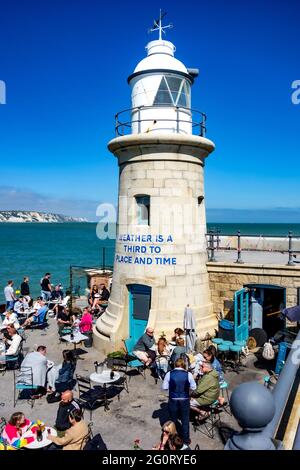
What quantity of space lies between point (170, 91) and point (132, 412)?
9220mm

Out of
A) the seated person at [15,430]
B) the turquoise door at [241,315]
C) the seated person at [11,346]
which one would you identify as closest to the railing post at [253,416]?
the seated person at [15,430]

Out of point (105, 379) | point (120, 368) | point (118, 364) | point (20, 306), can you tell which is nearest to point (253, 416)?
point (105, 379)

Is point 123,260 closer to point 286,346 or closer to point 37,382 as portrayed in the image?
point 37,382

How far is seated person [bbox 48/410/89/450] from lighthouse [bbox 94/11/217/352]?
19.0ft

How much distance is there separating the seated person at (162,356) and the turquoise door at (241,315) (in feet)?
8.45

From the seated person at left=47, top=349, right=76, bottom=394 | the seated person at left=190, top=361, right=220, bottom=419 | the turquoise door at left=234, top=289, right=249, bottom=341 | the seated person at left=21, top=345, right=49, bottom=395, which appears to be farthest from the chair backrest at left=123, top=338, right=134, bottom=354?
the seated person at left=190, top=361, right=220, bottom=419

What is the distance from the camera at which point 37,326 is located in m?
15.0

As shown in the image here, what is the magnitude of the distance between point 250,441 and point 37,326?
13.9 meters

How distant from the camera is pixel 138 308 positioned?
40.0ft

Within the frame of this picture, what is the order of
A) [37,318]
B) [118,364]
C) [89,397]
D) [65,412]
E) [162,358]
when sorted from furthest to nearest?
[37,318] → [162,358] → [118,364] → [89,397] → [65,412]

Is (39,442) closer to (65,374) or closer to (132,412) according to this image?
(132,412)

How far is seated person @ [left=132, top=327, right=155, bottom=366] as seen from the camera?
1008 cm

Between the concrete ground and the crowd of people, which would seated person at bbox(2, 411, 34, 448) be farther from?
the concrete ground

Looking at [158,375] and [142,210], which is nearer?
[158,375]
